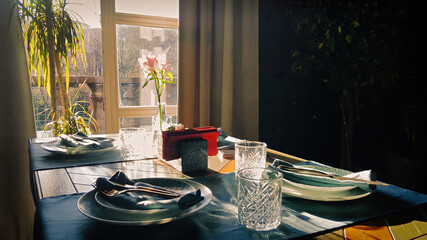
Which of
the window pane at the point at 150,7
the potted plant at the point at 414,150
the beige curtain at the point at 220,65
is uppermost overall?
the window pane at the point at 150,7

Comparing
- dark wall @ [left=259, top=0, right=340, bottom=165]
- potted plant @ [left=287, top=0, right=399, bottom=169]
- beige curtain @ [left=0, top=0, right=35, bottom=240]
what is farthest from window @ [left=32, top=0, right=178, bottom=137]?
potted plant @ [left=287, top=0, right=399, bottom=169]

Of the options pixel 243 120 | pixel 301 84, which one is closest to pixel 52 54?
pixel 243 120

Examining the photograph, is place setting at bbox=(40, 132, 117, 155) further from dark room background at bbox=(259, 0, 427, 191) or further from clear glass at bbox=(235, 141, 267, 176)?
dark room background at bbox=(259, 0, 427, 191)

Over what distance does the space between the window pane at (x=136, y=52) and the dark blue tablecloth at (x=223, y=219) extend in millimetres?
2195

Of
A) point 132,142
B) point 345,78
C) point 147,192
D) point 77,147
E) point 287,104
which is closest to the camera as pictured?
point 147,192

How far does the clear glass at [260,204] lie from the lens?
0.63m

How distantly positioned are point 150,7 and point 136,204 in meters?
2.57

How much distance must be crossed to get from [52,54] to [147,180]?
2.01m

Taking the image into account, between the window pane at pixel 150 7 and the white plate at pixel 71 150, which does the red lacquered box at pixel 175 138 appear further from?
the window pane at pixel 150 7

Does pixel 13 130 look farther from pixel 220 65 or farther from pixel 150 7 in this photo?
pixel 220 65

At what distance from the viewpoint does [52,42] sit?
2.43 metres

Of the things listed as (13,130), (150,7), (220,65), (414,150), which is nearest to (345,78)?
(414,150)

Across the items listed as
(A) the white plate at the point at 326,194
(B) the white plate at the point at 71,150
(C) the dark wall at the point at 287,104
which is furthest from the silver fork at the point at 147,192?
(C) the dark wall at the point at 287,104

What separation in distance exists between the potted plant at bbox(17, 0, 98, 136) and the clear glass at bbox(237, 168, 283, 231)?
2.21 metres
